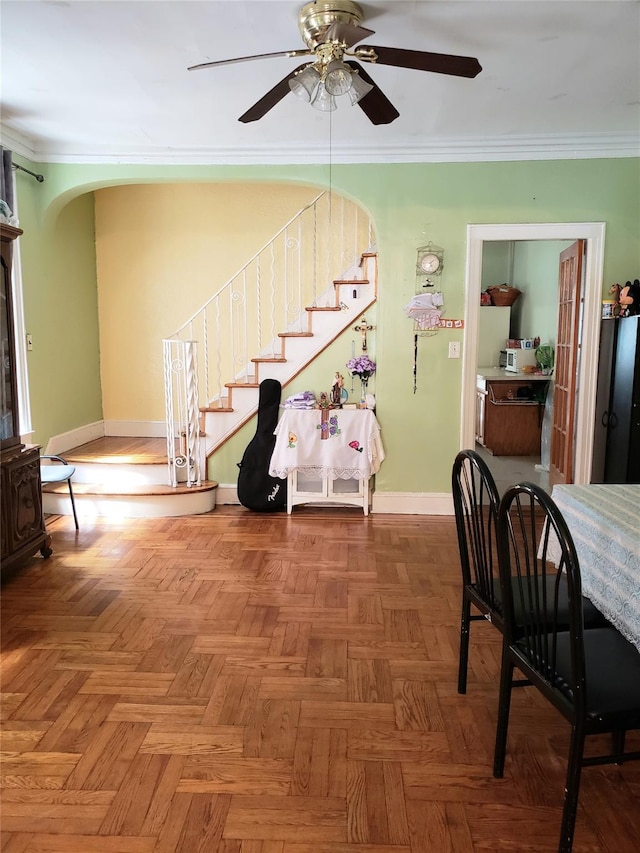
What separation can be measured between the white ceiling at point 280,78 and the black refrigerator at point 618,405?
1323 millimetres

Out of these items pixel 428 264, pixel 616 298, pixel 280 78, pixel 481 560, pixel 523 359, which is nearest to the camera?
pixel 481 560

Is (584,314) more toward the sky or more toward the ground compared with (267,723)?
more toward the sky

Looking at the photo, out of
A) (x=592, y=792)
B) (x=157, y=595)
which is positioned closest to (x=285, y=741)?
(x=592, y=792)

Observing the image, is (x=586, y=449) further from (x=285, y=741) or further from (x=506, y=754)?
(x=285, y=741)

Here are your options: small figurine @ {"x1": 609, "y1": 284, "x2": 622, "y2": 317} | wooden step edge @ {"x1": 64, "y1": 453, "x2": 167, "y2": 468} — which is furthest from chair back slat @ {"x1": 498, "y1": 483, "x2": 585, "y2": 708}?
wooden step edge @ {"x1": 64, "y1": 453, "x2": 167, "y2": 468}

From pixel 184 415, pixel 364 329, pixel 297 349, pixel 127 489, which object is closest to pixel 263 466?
pixel 184 415

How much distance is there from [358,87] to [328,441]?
2566 millimetres

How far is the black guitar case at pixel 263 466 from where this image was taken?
186 inches

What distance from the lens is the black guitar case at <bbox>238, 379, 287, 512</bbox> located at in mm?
4730

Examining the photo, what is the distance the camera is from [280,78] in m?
3.32

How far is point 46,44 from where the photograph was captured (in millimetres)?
2879

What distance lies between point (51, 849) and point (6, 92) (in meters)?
3.69

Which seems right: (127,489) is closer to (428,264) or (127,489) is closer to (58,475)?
(58,475)

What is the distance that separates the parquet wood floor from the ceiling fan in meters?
2.35
